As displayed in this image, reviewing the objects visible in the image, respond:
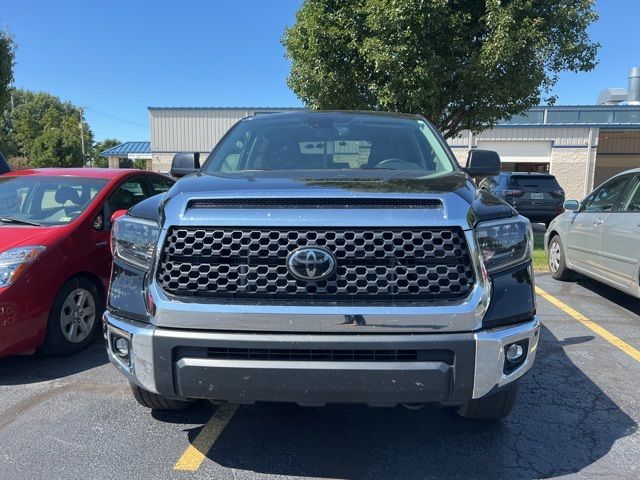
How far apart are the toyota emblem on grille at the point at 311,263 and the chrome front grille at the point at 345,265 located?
A: 0.03 metres

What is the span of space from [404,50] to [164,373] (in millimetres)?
8465

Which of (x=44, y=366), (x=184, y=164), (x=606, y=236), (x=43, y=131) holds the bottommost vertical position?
(x=44, y=366)

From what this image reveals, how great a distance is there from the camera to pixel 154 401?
3.00 meters

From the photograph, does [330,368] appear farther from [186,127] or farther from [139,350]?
[186,127]

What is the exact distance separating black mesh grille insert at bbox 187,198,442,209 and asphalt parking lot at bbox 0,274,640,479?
1413 millimetres

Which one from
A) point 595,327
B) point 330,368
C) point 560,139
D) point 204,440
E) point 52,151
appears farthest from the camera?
point 52,151

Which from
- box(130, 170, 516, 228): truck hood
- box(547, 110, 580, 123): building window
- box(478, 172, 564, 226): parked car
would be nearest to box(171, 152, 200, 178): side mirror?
box(130, 170, 516, 228): truck hood

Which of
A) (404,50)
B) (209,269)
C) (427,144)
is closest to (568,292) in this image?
(427,144)

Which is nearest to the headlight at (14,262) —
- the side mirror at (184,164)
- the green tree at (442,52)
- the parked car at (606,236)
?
the side mirror at (184,164)

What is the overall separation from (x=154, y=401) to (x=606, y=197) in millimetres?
5812

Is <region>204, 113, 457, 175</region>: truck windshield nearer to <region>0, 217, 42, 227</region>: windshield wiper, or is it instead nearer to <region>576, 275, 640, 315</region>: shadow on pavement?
<region>0, 217, 42, 227</region>: windshield wiper

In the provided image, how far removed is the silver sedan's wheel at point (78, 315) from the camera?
423cm

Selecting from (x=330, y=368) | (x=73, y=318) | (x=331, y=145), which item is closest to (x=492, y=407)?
(x=330, y=368)

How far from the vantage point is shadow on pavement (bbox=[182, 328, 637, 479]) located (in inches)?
106
